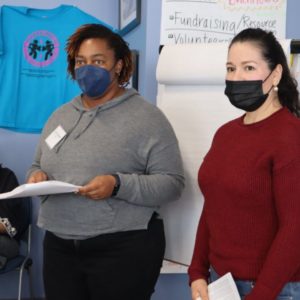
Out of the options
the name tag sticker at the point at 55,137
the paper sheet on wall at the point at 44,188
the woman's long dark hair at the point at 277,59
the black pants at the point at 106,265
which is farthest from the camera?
the name tag sticker at the point at 55,137

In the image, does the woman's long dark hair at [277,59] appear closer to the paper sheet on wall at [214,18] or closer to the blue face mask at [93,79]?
the blue face mask at [93,79]

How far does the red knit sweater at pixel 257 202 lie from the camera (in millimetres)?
974

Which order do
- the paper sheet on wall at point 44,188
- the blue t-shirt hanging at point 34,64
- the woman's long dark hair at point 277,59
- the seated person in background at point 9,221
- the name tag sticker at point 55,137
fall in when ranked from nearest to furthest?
the woman's long dark hair at point 277,59
the paper sheet on wall at point 44,188
the name tag sticker at point 55,137
the seated person in background at point 9,221
the blue t-shirt hanging at point 34,64

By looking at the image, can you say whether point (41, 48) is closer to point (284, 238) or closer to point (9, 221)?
point (9, 221)

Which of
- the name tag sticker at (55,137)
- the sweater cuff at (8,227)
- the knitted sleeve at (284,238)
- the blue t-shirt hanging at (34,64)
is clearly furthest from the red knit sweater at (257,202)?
the blue t-shirt hanging at (34,64)

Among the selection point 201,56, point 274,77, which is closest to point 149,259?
point 274,77

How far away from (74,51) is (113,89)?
0.20 metres

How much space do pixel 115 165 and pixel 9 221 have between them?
3.98 ft

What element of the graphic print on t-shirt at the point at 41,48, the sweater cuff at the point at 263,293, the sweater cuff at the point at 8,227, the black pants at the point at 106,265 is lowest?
the sweater cuff at the point at 8,227

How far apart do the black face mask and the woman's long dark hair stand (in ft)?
0.18

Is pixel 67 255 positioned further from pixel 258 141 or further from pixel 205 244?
pixel 258 141

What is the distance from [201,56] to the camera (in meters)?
1.74

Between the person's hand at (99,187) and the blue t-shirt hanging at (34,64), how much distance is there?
1.42m

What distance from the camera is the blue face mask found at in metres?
1.41
